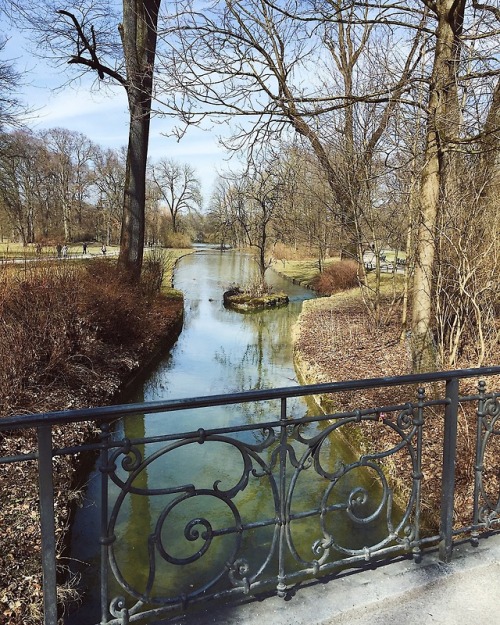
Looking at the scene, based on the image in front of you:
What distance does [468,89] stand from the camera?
5305 mm

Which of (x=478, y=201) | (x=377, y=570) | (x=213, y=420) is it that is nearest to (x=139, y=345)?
(x=213, y=420)

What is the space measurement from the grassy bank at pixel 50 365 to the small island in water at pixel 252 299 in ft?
24.7

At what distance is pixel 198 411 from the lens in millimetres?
7410

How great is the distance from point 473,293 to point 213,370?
5677 mm

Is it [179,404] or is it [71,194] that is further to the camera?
[71,194]

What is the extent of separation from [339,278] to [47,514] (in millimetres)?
20533

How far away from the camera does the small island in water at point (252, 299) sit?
18.8 meters

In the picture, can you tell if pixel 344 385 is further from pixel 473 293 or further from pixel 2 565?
pixel 473 293

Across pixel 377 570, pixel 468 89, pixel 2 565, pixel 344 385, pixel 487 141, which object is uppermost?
pixel 468 89

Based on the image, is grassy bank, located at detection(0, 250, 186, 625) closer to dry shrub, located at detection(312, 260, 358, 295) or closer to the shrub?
the shrub

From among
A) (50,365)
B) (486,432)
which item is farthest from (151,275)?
(486,432)

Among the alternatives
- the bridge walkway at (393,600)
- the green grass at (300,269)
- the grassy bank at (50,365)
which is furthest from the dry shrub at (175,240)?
the bridge walkway at (393,600)

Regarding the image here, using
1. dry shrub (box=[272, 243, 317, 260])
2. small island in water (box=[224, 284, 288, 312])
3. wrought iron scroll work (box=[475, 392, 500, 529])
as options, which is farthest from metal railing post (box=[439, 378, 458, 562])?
dry shrub (box=[272, 243, 317, 260])

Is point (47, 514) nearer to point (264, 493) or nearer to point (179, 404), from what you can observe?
point (179, 404)
